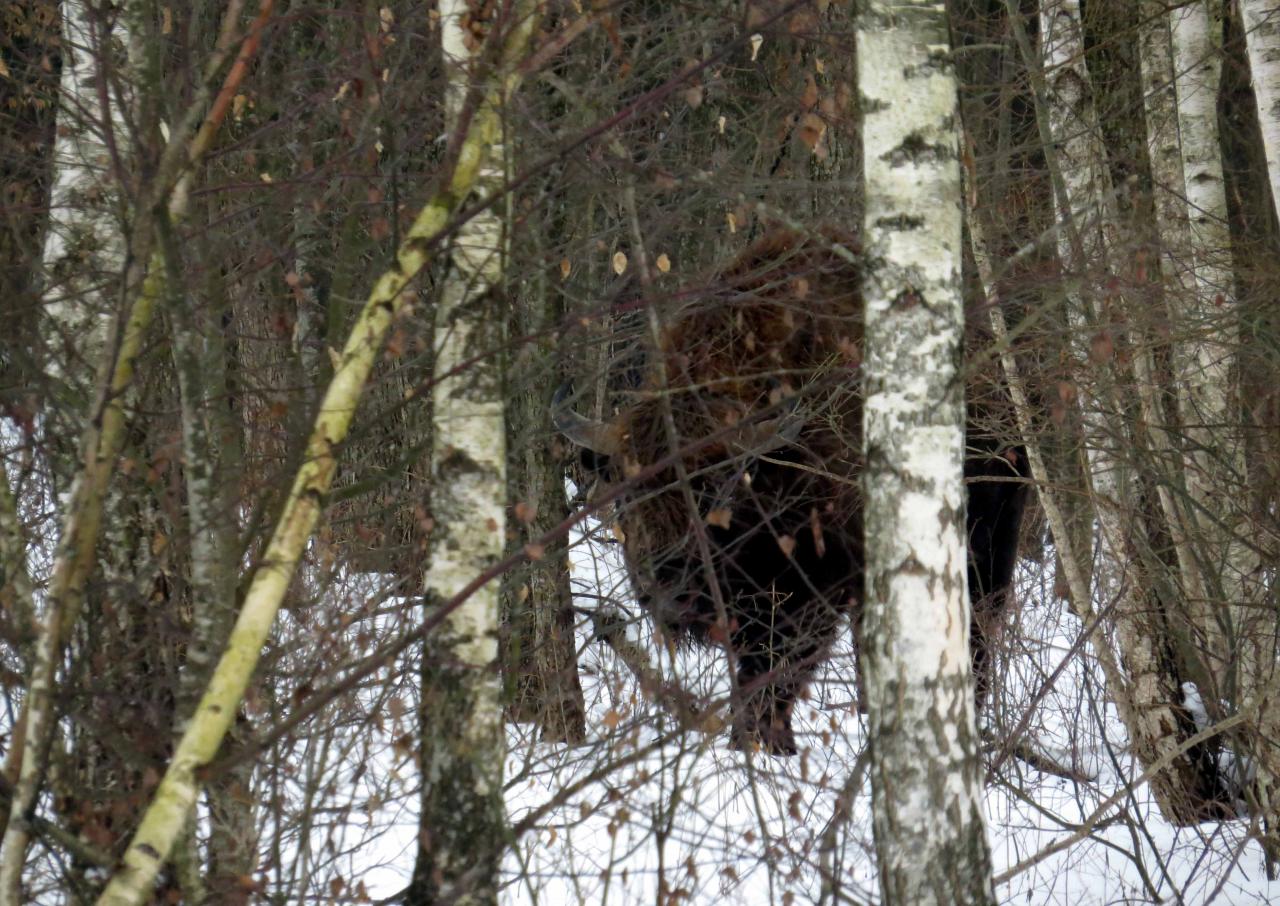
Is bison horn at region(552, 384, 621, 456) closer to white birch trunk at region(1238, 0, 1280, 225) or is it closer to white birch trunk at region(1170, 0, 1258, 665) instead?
white birch trunk at region(1170, 0, 1258, 665)

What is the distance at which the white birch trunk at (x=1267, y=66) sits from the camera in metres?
5.20

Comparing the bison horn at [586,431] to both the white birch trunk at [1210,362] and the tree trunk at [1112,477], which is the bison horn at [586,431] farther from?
the white birch trunk at [1210,362]

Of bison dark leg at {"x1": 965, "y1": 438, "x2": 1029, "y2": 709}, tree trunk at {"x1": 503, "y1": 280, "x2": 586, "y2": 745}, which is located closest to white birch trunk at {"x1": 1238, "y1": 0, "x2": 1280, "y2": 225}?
bison dark leg at {"x1": 965, "y1": 438, "x2": 1029, "y2": 709}

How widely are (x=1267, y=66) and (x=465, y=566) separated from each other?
3.89 m

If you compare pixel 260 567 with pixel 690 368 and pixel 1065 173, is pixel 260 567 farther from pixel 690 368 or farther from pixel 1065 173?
pixel 1065 173

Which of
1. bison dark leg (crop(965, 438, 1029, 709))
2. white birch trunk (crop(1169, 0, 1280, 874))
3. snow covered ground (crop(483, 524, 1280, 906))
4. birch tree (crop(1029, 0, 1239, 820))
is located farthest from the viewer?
bison dark leg (crop(965, 438, 1029, 709))

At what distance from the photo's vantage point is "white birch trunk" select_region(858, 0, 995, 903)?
339cm

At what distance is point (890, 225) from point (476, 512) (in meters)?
1.28

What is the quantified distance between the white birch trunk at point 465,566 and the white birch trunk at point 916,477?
949mm

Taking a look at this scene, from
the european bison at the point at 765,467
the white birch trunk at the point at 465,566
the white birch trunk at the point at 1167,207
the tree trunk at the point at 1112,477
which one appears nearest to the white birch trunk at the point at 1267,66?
the white birch trunk at the point at 1167,207

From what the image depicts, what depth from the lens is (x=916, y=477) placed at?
3434 mm

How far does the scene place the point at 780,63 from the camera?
6.41 m

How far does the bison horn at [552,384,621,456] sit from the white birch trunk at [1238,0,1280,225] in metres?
2.94

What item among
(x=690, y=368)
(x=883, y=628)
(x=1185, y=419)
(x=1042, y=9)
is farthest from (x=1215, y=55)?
(x=883, y=628)
